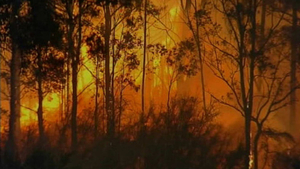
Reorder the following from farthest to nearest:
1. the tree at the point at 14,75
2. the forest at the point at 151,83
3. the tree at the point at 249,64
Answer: the tree at the point at 249,64 < the forest at the point at 151,83 < the tree at the point at 14,75

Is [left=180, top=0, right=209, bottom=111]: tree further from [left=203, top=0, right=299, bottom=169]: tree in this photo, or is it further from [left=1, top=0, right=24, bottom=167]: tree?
[left=1, top=0, right=24, bottom=167]: tree

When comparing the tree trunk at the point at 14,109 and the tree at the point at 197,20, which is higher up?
the tree at the point at 197,20

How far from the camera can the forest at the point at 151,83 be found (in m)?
16.3

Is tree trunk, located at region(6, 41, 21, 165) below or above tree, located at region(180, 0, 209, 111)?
below

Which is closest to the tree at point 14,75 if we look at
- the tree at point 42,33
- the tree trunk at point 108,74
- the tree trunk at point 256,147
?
the tree at point 42,33

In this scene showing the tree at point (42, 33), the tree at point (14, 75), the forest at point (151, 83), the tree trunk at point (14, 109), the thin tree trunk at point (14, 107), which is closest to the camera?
the tree at point (42, 33)

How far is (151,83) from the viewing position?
25.2 meters

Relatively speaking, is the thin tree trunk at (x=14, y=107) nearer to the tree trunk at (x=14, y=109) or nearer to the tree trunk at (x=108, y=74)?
the tree trunk at (x=14, y=109)

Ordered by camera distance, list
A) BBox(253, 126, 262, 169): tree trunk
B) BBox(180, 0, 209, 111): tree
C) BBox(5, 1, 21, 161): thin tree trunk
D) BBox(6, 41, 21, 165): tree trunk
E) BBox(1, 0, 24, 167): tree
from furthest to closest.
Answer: BBox(180, 0, 209, 111): tree, BBox(6, 41, 21, 165): tree trunk, BBox(5, 1, 21, 161): thin tree trunk, BBox(253, 126, 262, 169): tree trunk, BBox(1, 0, 24, 167): tree

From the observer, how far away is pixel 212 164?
57.1 feet

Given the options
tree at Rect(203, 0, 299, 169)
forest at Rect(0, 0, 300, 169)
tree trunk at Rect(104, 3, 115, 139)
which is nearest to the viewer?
forest at Rect(0, 0, 300, 169)

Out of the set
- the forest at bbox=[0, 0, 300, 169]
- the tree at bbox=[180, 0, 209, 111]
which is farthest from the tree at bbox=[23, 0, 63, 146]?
the tree at bbox=[180, 0, 209, 111]

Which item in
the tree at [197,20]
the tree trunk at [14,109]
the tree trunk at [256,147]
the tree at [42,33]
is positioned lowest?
the tree trunk at [256,147]

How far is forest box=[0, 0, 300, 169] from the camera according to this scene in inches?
642
